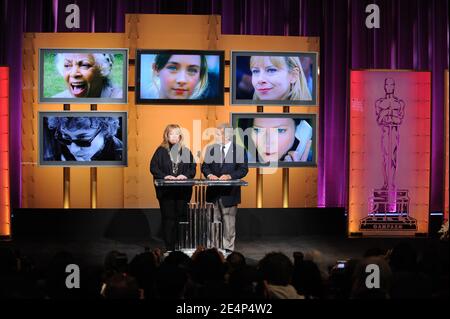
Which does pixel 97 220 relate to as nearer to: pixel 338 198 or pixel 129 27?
pixel 129 27

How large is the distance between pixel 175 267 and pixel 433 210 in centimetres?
703

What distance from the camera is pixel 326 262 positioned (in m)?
7.24

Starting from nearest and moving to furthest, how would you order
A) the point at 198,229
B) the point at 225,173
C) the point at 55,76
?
the point at 198,229
the point at 225,173
the point at 55,76

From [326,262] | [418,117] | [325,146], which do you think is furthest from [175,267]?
[325,146]

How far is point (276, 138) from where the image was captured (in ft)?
29.9

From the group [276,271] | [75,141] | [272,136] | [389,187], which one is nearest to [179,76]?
[272,136]

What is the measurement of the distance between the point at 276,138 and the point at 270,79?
74 cm

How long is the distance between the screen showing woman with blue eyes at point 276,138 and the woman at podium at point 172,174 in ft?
5.48

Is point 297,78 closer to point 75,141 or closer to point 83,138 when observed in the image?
point 83,138

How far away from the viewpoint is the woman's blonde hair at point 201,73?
9016mm

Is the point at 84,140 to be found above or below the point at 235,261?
above

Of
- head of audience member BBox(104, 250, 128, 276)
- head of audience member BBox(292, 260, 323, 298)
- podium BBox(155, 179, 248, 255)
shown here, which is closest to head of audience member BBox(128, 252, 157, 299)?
head of audience member BBox(104, 250, 128, 276)

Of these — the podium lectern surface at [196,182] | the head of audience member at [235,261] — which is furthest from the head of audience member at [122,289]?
the podium lectern surface at [196,182]

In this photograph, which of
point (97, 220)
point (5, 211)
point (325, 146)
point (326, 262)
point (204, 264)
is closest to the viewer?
point (204, 264)
